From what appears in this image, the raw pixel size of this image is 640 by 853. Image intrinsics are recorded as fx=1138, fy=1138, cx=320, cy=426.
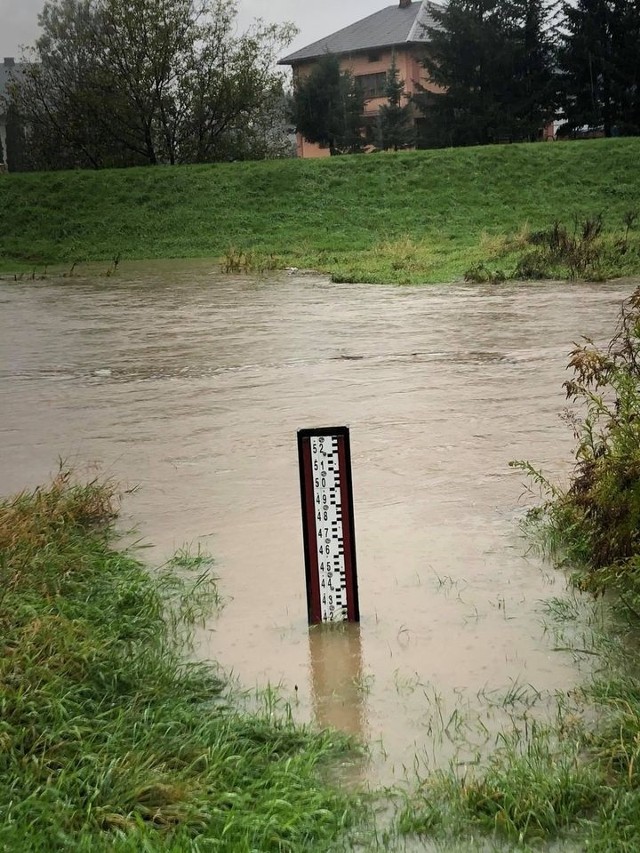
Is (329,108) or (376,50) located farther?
(376,50)

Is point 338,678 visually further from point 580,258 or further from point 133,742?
point 580,258

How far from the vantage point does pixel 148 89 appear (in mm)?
43500

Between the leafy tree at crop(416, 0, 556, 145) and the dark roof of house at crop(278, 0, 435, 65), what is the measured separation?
16943 millimetres

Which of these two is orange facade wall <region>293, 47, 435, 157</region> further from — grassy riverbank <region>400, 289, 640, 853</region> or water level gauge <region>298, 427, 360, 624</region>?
water level gauge <region>298, 427, 360, 624</region>

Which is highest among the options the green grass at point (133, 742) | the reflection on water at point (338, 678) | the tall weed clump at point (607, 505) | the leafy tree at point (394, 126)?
the leafy tree at point (394, 126)

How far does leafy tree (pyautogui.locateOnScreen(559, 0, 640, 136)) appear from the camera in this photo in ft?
157

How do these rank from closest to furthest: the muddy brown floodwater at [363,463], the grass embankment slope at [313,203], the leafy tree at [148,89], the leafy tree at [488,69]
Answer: the muddy brown floodwater at [363,463] < the grass embankment slope at [313,203] < the leafy tree at [148,89] < the leafy tree at [488,69]

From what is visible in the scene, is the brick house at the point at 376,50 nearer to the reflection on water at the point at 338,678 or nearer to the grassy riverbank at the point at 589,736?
the grassy riverbank at the point at 589,736

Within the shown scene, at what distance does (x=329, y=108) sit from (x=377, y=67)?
1878 centimetres

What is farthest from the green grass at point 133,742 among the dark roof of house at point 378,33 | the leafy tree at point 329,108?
the dark roof of house at point 378,33

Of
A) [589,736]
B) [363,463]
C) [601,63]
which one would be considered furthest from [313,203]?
[589,736]

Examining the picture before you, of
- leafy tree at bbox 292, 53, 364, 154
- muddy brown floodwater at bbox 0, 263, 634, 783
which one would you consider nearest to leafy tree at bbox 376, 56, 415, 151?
leafy tree at bbox 292, 53, 364, 154

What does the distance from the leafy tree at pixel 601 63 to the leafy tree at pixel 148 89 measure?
12795 millimetres

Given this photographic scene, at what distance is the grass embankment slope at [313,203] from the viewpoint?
30.7 meters
